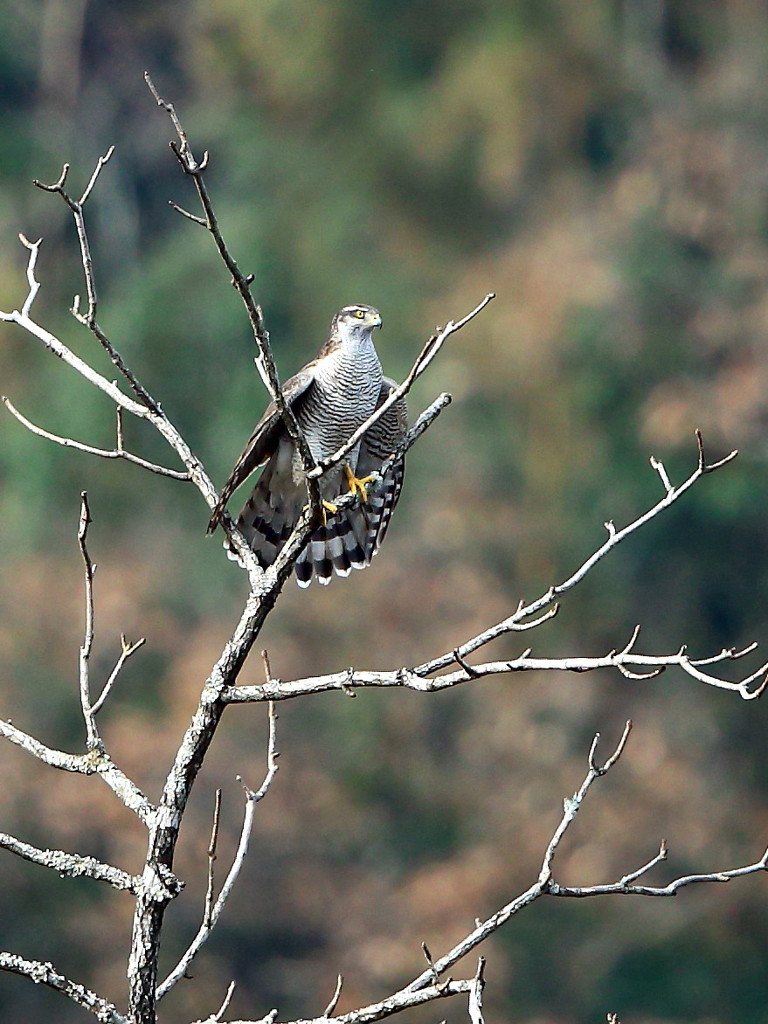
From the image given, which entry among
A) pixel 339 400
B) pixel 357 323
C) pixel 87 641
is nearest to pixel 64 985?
pixel 87 641

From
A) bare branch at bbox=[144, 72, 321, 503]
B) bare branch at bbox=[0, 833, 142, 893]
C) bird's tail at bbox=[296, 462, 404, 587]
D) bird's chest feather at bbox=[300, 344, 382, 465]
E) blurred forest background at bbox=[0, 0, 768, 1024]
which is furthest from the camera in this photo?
blurred forest background at bbox=[0, 0, 768, 1024]

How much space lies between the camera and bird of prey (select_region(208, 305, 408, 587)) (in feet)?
16.9

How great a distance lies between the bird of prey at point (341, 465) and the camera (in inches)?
203

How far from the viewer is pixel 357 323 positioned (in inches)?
228

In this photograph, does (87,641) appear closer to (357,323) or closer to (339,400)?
(339,400)

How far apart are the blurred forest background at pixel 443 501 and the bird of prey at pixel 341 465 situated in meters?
9.01

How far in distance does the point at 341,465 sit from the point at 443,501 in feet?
43.4

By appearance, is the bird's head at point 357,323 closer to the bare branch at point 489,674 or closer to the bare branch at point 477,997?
the bare branch at point 489,674

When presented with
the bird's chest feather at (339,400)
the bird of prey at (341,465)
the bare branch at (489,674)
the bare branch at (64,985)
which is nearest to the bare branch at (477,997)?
the bare branch at (489,674)

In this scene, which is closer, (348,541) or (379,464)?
(348,541)

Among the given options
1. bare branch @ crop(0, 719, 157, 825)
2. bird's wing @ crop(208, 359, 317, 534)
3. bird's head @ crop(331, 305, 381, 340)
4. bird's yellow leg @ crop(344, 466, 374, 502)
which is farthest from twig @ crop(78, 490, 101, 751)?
bird's head @ crop(331, 305, 381, 340)

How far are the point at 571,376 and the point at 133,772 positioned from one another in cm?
610

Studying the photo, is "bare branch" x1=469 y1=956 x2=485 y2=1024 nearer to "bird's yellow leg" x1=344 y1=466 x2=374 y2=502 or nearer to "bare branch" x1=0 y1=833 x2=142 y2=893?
"bare branch" x1=0 y1=833 x2=142 y2=893

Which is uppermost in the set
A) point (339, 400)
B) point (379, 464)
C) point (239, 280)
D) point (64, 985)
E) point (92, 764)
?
point (339, 400)
